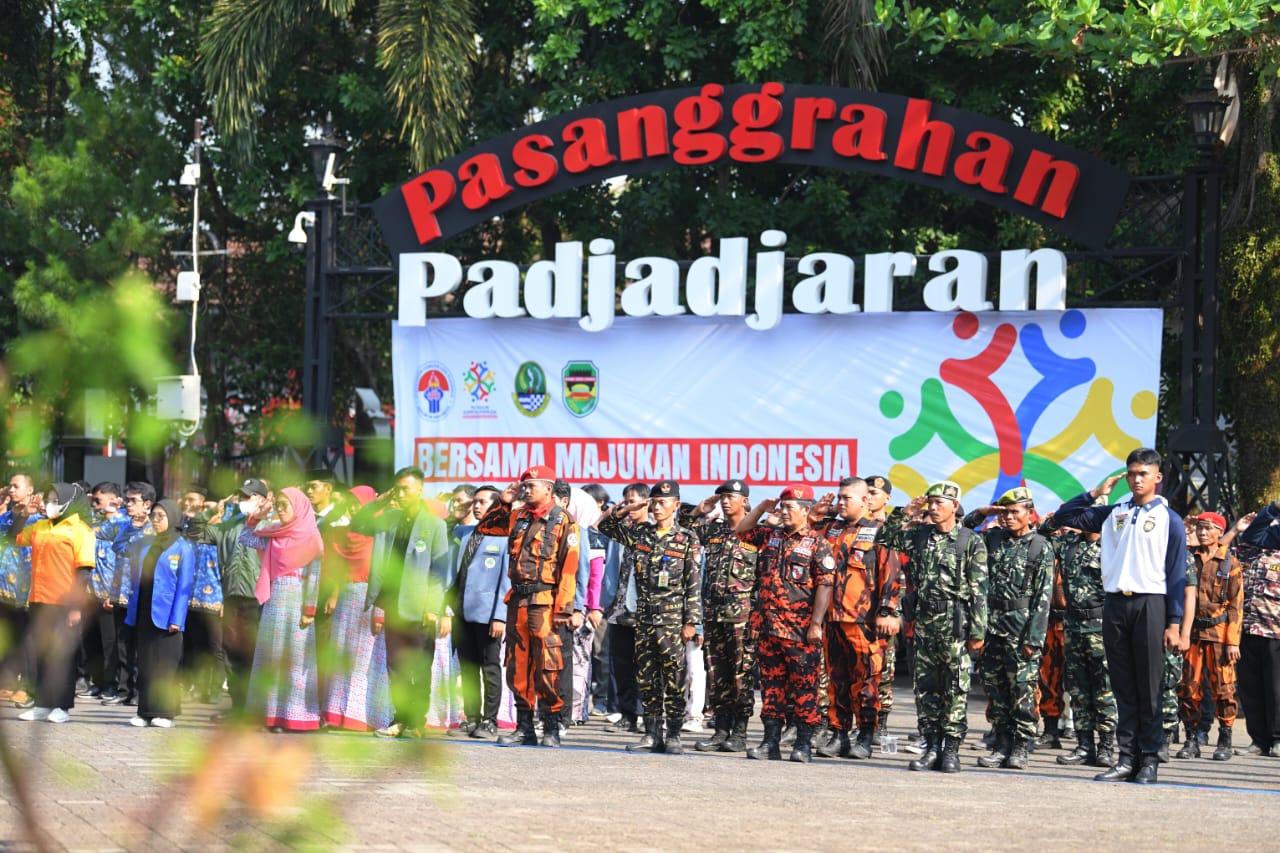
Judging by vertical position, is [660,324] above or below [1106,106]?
below

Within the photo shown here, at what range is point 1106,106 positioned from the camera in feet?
69.9

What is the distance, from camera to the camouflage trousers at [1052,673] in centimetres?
1234

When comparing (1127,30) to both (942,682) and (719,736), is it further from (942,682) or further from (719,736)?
(719,736)

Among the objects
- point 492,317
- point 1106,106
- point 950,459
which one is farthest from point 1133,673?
point 1106,106

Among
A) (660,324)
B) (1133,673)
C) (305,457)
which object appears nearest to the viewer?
(305,457)

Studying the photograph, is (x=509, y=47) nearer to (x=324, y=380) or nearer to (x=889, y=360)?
(x=324, y=380)

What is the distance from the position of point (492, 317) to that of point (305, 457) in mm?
15950

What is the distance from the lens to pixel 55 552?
12.0 m

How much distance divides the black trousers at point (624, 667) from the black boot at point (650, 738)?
162cm

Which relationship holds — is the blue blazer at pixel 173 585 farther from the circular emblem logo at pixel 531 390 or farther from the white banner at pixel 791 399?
the circular emblem logo at pixel 531 390

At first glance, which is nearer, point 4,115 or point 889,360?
point 889,360

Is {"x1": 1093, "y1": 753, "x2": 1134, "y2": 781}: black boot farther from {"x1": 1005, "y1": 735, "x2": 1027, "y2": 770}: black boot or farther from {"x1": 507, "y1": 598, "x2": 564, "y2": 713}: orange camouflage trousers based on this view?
{"x1": 507, "y1": 598, "x2": 564, "y2": 713}: orange camouflage trousers

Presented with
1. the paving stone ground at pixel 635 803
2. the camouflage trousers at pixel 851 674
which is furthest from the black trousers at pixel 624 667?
the camouflage trousers at pixel 851 674

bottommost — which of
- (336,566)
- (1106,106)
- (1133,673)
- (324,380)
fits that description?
(1133,673)
